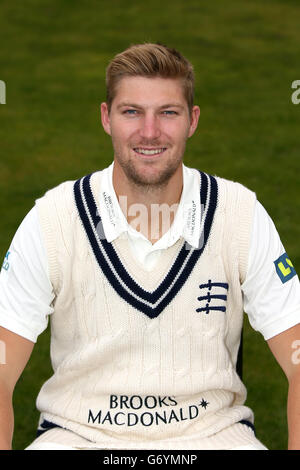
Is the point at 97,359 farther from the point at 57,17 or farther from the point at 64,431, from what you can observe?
the point at 57,17

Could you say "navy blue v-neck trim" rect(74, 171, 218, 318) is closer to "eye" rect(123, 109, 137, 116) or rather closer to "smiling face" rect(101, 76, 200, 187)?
"smiling face" rect(101, 76, 200, 187)

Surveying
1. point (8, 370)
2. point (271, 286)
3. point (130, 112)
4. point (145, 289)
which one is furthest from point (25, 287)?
point (271, 286)

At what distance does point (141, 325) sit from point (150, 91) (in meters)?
0.74

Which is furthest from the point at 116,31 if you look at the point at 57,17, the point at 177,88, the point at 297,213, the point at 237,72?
the point at 177,88

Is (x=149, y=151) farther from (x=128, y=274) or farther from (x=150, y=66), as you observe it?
(x=128, y=274)

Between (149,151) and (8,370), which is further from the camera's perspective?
(149,151)

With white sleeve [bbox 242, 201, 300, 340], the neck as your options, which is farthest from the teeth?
white sleeve [bbox 242, 201, 300, 340]

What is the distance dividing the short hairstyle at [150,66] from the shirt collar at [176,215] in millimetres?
272

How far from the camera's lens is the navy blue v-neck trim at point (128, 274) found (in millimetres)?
2734

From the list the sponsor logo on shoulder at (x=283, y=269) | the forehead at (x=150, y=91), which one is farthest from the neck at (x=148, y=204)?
the sponsor logo on shoulder at (x=283, y=269)

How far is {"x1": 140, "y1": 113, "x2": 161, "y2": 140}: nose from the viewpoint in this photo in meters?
2.71

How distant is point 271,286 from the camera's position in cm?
276

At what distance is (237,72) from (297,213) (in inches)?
124

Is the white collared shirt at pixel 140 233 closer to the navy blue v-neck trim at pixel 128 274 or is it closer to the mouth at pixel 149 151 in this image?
the navy blue v-neck trim at pixel 128 274
